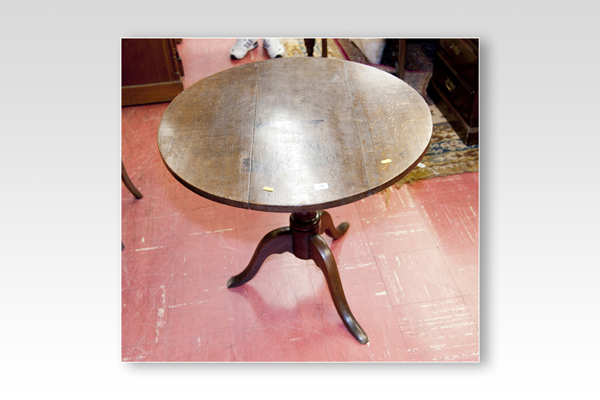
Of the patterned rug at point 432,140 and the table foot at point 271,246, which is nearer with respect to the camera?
the table foot at point 271,246

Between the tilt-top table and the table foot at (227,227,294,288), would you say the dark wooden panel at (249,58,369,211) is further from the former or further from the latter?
the table foot at (227,227,294,288)

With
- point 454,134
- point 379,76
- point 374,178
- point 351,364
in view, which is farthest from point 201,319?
point 454,134

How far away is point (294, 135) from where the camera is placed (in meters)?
1.51

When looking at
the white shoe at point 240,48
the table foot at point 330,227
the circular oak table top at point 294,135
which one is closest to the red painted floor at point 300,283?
the table foot at point 330,227

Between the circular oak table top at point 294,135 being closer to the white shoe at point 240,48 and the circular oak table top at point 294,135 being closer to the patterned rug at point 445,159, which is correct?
the patterned rug at point 445,159

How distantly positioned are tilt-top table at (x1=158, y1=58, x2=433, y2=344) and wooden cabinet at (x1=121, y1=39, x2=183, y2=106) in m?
1.66

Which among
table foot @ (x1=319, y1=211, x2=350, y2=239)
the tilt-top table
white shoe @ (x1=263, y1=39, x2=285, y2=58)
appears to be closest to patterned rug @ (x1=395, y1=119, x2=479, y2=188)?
table foot @ (x1=319, y1=211, x2=350, y2=239)

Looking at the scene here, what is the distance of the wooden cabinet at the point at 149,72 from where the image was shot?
3262mm

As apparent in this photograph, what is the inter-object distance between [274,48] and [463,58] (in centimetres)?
185

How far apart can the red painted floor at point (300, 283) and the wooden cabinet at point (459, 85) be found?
0.39m

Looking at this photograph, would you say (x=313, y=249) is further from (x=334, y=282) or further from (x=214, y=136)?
(x=214, y=136)

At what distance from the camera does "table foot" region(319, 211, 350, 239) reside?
6.57 ft

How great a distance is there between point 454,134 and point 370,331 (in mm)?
1584

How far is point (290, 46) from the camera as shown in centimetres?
424
